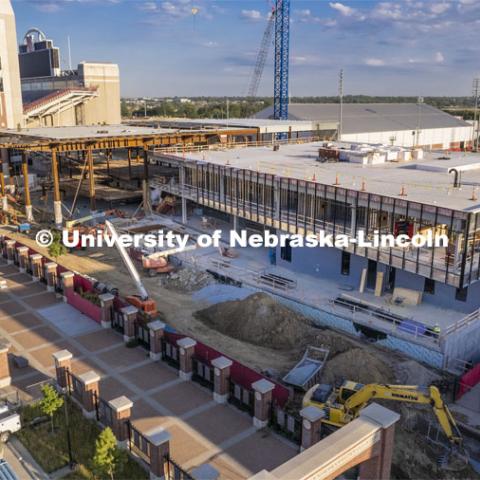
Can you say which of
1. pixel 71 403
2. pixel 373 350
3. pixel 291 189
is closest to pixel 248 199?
pixel 291 189

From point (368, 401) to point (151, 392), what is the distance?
25.3 feet

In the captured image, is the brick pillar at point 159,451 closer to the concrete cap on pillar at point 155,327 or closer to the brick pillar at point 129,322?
the concrete cap on pillar at point 155,327

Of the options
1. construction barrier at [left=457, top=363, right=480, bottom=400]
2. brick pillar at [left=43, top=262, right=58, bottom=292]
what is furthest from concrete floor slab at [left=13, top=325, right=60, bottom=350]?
construction barrier at [left=457, top=363, right=480, bottom=400]

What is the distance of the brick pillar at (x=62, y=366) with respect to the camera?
1867cm

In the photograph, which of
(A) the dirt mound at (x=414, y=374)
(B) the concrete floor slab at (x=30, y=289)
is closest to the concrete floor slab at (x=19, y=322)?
(B) the concrete floor slab at (x=30, y=289)

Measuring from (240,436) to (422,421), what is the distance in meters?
6.55

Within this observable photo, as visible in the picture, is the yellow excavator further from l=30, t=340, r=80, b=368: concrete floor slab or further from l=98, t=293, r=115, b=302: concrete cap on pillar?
l=98, t=293, r=115, b=302: concrete cap on pillar

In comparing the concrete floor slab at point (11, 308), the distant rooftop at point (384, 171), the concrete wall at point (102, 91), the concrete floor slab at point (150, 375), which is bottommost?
the concrete floor slab at point (150, 375)

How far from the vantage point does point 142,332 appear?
22.7 m

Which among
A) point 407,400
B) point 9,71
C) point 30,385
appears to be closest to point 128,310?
point 30,385

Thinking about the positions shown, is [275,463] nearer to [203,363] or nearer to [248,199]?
[203,363]

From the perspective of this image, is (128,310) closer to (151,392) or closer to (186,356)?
(186,356)

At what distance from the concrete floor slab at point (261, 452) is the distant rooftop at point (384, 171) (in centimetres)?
1373

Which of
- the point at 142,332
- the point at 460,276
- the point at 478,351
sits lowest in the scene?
the point at 478,351
